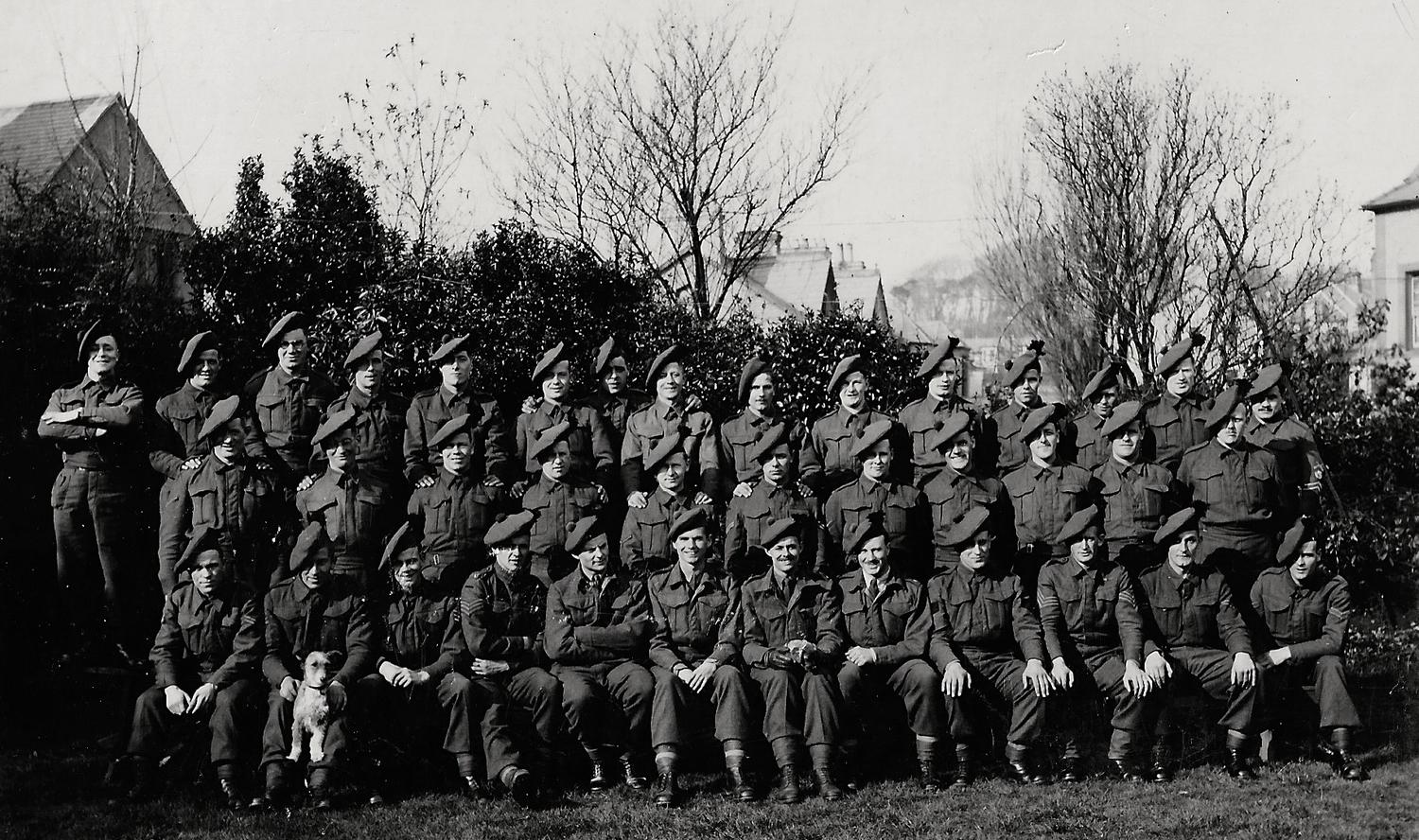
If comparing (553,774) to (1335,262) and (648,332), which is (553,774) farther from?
(1335,262)

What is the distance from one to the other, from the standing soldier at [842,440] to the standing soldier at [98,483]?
4440 millimetres

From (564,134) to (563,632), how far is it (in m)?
15.6

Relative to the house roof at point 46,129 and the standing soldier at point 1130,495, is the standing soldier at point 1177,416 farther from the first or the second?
Answer: the house roof at point 46,129

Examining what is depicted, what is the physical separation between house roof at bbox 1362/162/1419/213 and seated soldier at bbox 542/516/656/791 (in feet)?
40.8

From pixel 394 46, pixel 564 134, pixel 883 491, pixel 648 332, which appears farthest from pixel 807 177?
pixel 883 491

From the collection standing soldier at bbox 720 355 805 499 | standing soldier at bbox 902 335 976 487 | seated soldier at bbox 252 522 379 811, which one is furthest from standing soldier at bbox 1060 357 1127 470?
seated soldier at bbox 252 522 379 811

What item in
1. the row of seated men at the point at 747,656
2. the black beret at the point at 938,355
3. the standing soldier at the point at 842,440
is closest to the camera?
the row of seated men at the point at 747,656

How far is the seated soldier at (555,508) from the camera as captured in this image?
737cm

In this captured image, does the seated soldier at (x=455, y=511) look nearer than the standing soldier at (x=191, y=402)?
Yes

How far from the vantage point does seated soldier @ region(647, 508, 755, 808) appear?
6.00 meters

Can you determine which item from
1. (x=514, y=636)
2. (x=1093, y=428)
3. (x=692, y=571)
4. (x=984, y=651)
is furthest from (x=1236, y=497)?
(x=514, y=636)

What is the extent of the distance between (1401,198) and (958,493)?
1078 cm

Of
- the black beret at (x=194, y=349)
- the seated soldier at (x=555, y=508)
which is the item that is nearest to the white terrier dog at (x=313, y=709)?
the seated soldier at (x=555, y=508)

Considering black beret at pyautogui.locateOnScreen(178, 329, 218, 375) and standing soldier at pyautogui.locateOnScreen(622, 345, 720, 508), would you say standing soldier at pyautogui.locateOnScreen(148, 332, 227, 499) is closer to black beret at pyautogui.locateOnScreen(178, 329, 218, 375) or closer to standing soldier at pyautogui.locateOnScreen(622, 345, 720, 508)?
black beret at pyautogui.locateOnScreen(178, 329, 218, 375)
